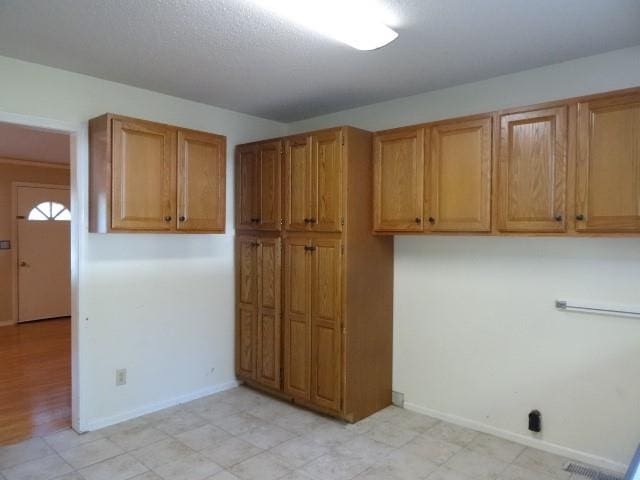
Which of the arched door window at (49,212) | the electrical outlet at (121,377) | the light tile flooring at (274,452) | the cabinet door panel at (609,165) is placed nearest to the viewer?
the cabinet door panel at (609,165)

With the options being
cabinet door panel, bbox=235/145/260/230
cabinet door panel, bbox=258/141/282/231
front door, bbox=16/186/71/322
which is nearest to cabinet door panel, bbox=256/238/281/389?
cabinet door panel, bbox=258/141/282/231

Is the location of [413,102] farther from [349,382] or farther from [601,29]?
[349,382]

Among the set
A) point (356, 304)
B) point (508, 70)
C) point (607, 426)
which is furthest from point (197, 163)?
point (607, 426)

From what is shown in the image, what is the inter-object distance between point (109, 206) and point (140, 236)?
52cm

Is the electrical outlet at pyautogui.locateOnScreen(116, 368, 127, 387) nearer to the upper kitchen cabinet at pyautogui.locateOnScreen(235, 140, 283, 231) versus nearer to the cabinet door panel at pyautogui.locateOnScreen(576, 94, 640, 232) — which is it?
the upper kitchen cabinet at pyautogui.locateOnScreen(235, 140, 283, 231)

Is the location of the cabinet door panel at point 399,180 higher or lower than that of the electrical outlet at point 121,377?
higher

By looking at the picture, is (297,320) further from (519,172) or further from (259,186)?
(519,172)

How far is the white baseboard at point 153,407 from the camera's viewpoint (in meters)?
3.08

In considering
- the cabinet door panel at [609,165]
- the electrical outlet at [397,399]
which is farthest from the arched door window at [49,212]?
the cabinet door panel at [609,165]

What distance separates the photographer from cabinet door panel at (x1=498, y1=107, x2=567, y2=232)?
7.93ft

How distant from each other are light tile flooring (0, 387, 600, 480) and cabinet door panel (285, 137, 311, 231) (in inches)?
56.6

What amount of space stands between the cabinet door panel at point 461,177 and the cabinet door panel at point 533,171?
9 centimetres

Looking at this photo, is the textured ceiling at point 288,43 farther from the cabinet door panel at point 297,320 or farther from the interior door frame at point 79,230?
the cabinet door panel at point 297,320

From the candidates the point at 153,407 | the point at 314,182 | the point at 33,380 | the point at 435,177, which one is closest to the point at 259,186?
the point at 314,182
